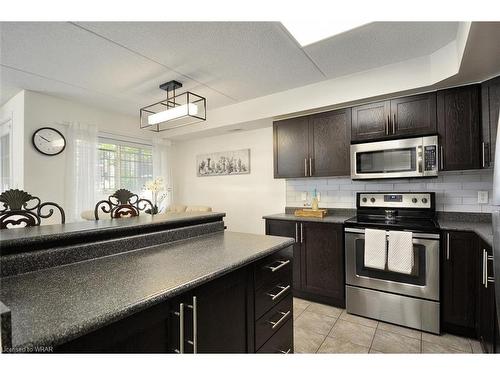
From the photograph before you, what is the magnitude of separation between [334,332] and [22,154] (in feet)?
12.7

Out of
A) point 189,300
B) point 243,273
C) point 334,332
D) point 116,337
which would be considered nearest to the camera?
point 116,337

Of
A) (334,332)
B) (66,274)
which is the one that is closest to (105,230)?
(66,274)

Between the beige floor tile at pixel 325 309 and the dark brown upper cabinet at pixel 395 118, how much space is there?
1793 millimetres

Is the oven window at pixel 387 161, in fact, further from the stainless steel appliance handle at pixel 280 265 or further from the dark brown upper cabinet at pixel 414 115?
the stainless steel appliance handle at pixel 280 265

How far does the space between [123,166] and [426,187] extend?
4.13 m

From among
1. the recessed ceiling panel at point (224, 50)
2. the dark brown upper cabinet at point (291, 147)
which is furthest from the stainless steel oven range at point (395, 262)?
the recessed ceiling panel at point (224, 50)

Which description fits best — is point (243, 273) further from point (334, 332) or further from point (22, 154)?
point (22, 154)

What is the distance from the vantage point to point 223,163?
429 cm

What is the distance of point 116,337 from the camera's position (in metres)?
0.77

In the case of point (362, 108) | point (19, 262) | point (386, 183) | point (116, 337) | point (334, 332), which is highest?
point (362, 108)

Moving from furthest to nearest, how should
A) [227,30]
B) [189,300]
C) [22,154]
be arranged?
[22,154], [227,30], [189,300]

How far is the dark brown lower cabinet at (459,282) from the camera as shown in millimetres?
2064

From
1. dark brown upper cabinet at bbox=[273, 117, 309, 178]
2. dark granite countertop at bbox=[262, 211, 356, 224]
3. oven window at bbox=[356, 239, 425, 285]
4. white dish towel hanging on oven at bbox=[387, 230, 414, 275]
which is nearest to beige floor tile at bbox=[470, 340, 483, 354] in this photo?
oven window at bbox=[356, 239, 425, 285]

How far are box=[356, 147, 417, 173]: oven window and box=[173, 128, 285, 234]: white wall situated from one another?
120 cm
